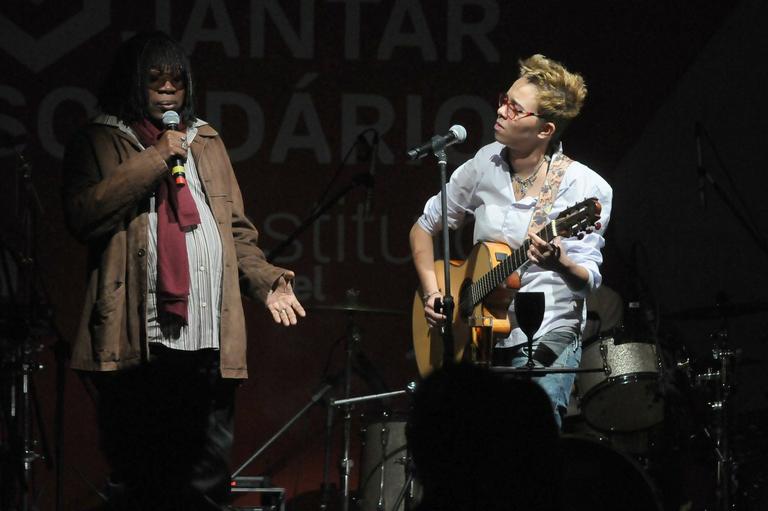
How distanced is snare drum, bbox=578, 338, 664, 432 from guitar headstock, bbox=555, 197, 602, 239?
1372 mm

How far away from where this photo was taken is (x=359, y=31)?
6.44m

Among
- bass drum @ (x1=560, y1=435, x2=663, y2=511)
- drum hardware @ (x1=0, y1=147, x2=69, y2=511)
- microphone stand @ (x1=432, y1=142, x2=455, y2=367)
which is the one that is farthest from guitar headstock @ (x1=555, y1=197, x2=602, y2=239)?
drum hardware @ (x1=0, y1=147, x2=69, y2=511)

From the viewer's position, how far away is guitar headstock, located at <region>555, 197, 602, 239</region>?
4152 millimetres

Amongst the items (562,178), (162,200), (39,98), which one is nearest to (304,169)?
(39,98)

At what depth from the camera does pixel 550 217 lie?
4500mm

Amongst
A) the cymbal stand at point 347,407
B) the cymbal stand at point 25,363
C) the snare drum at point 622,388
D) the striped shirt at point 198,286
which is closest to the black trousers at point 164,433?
the striped shirt at point 198,286

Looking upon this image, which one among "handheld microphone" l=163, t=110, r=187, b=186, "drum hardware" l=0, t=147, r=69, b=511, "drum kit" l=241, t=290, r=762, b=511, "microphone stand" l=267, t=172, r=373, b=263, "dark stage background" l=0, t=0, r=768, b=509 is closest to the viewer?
"handheld microphone" l=163, t=110, r=187, b=186

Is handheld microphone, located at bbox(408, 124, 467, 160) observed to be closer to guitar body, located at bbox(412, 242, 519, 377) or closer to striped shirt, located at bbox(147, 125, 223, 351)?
guitar body, located at bbox(412, 242, 519, 377)

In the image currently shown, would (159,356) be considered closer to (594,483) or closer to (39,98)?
(594,483)

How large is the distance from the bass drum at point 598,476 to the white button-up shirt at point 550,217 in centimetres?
48

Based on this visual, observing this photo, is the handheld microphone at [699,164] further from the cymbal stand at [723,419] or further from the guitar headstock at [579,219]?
the guitar headstock at [579,219]

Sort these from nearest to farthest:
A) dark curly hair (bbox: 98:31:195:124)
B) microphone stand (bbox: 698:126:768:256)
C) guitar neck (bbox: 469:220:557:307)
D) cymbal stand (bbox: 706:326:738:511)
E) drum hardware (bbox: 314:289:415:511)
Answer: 1. dark curly hair (bbox: 98:31:195:124)
2. guitar neck (bbox: 469:220:557:307)
3. cymbal stand (bbox: 706:326:738:511)
4. drum hardware (bbox: 314:289:415:511)
5. microphone stand (bbox: 698:126:768:256)

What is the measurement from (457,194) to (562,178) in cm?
55

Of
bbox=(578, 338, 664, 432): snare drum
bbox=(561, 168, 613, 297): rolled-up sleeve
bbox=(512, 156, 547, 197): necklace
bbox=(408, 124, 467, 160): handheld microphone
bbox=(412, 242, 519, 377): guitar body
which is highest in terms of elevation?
bbox=(408, 124, 467, 160): handheld microphone
